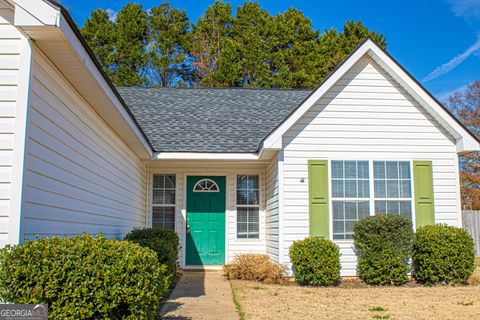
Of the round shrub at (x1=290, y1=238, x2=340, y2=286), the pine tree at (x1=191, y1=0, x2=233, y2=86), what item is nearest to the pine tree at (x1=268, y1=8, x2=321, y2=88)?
the pine tree at (x1=191, y1=0, x2=233, y2=86)

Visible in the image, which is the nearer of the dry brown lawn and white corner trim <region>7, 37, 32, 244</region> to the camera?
white corner trim <region>7, 37, 32, 244</region>

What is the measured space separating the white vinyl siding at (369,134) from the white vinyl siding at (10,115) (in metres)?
6.15

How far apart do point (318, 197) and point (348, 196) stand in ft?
2.13

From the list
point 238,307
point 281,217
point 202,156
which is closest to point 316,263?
point 281,217

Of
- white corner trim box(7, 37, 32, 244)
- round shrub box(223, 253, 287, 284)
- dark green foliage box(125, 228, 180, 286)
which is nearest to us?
white corner trim box(7, 37, 32, 244)

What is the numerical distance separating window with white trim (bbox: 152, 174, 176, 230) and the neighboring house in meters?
0.03

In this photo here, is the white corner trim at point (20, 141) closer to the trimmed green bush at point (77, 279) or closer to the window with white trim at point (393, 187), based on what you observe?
the trimmed green bush at point (77, 279)

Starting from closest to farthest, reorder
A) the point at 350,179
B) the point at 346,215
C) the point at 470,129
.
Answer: the point at 346,215 < the point at 350,179 < the point at 470,129

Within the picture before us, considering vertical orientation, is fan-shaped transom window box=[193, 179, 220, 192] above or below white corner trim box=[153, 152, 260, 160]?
below

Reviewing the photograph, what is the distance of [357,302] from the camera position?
24.2ft

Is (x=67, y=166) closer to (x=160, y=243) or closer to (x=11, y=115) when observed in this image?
(x=11, y=115)

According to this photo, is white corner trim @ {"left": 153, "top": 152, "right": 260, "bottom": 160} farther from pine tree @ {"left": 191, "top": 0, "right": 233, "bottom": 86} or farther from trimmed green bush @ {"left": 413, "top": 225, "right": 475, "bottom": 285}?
pine tree @ {"left": 191, "top": 0, "right": 233, "bottom": 86}

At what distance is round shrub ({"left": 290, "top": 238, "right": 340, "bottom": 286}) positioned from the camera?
889 centimetres
